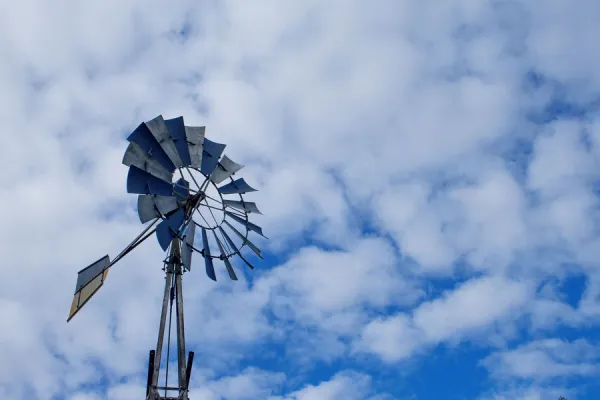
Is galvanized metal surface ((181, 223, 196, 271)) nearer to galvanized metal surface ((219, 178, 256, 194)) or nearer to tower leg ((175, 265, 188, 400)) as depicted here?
tower leg ((175, 265, 188, 400))

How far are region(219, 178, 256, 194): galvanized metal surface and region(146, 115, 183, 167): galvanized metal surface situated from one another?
136 centimetres

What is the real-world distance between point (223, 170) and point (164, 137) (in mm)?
1805

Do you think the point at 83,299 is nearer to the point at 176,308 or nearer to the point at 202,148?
the point at 176,308

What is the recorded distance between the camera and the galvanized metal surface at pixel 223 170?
51.4 feet

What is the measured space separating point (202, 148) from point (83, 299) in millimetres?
4193

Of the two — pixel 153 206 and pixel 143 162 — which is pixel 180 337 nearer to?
pixel 153 206

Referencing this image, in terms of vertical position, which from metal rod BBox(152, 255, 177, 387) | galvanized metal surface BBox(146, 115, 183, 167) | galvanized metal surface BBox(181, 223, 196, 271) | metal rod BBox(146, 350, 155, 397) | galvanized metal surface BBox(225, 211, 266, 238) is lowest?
metal rod BBox(146, 350, 155, 397)

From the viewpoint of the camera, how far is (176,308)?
14.2 meters

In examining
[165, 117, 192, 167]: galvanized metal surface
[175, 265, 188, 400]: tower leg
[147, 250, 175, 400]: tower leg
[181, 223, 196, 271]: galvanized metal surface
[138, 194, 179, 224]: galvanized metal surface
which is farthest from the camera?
[165, 117, 192, 167]: galvanized metal surface

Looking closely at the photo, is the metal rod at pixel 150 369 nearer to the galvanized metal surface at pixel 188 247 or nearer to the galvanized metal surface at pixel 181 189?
the galvanized metal surface at pixel 188 247

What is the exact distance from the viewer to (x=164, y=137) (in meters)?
14.6

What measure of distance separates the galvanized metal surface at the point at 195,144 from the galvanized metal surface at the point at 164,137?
0.36 m

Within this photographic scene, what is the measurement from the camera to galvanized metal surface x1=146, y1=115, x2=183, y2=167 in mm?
14297

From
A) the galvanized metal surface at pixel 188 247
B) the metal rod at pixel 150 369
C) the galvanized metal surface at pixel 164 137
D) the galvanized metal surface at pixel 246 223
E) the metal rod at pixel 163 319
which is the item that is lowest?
the metal rod at pixel 150 369
